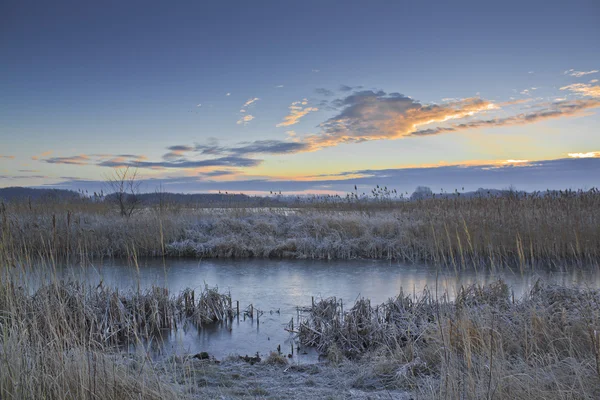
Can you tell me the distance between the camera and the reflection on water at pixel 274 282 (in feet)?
20.7

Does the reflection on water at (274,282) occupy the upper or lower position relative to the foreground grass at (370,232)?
lower

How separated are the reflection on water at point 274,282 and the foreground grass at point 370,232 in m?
1.03

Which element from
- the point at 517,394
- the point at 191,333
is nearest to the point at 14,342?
the point at 191,333

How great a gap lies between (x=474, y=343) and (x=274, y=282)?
246 inches

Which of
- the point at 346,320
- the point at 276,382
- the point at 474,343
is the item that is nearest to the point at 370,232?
the point at 346,320

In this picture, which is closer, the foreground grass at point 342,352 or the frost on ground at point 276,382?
the foreground grass at point 342,352

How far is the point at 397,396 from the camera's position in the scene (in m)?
3.91

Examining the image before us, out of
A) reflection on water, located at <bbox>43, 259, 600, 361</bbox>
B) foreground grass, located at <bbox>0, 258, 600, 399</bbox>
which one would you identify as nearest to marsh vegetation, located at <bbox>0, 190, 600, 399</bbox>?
foreground grass, located at <bbox>0, 258, 600, 399</bbox>

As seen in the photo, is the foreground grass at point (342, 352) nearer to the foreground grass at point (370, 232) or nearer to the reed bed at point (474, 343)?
the reed bed at point (474, 343)

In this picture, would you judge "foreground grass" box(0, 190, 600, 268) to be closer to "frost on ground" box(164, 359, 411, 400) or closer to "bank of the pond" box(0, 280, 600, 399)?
"bank of the pond" box(0, 280, 600, 399)

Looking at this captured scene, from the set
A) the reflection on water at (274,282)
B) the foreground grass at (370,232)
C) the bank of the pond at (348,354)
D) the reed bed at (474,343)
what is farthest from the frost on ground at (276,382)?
the foreground grass at (370,232)

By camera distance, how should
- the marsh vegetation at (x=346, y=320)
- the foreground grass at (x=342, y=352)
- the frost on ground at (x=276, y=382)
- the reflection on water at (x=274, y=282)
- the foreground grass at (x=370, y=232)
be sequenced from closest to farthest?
1. the foreground grass at (x=342, y=352)
2. the marsh vegetation at (x=346, y=320)
3. the frost on ground at (x=276, y=382)
4. the reflection on water at (x=274, y=282)
5. the foreground grass at (x=370, y=232)

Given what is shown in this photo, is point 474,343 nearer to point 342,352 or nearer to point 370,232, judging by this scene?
point 342,352

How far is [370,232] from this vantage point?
14.8m
